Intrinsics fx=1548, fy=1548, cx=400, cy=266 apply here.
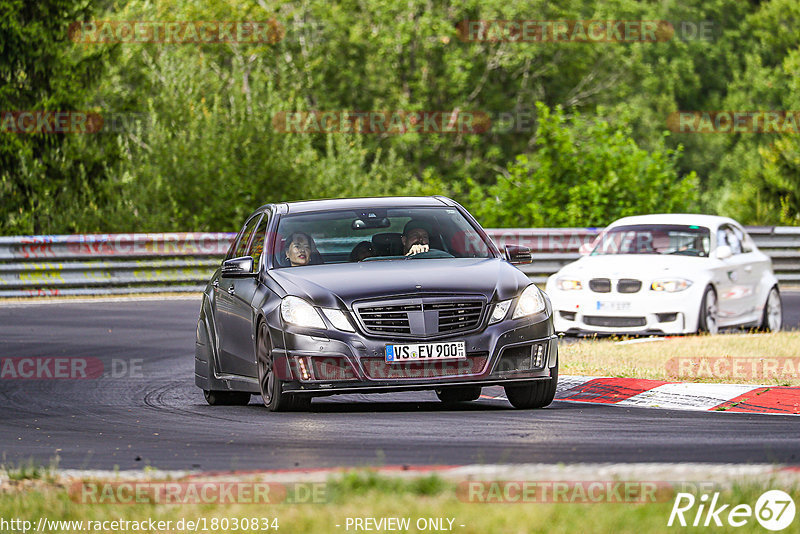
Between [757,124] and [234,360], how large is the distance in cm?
4961

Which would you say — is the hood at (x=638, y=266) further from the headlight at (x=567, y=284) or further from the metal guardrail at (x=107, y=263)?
the metal guardrail at (x=107, y=263)

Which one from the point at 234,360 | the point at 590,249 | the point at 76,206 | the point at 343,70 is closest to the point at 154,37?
the point at 343,70

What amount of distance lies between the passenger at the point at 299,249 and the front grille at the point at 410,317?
1.22 m

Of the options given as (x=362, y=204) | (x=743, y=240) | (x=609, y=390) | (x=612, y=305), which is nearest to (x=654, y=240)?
(x=743, y=240)

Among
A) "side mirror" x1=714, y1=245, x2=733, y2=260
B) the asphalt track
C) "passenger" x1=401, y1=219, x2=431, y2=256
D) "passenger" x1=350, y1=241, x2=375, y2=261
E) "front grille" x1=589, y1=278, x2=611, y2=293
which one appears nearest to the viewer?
the asphalt track

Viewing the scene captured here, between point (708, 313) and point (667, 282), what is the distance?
0.63 meters

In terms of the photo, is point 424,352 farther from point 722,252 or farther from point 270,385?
point 722,252

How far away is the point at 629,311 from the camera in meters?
17.6

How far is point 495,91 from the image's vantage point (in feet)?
195

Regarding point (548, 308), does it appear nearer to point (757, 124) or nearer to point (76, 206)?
point (76, 206)

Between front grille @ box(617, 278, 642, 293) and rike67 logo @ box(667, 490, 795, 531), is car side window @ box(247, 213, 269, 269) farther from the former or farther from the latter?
front grille @ box(617, 278, 642, 293)

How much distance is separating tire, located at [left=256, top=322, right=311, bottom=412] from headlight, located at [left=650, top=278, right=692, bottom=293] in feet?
24.3

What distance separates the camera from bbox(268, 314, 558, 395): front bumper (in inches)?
395

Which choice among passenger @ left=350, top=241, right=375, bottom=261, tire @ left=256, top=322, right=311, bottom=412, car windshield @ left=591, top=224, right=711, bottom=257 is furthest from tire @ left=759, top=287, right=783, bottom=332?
tire @ left=256, top=322, right=311, bottom=412
